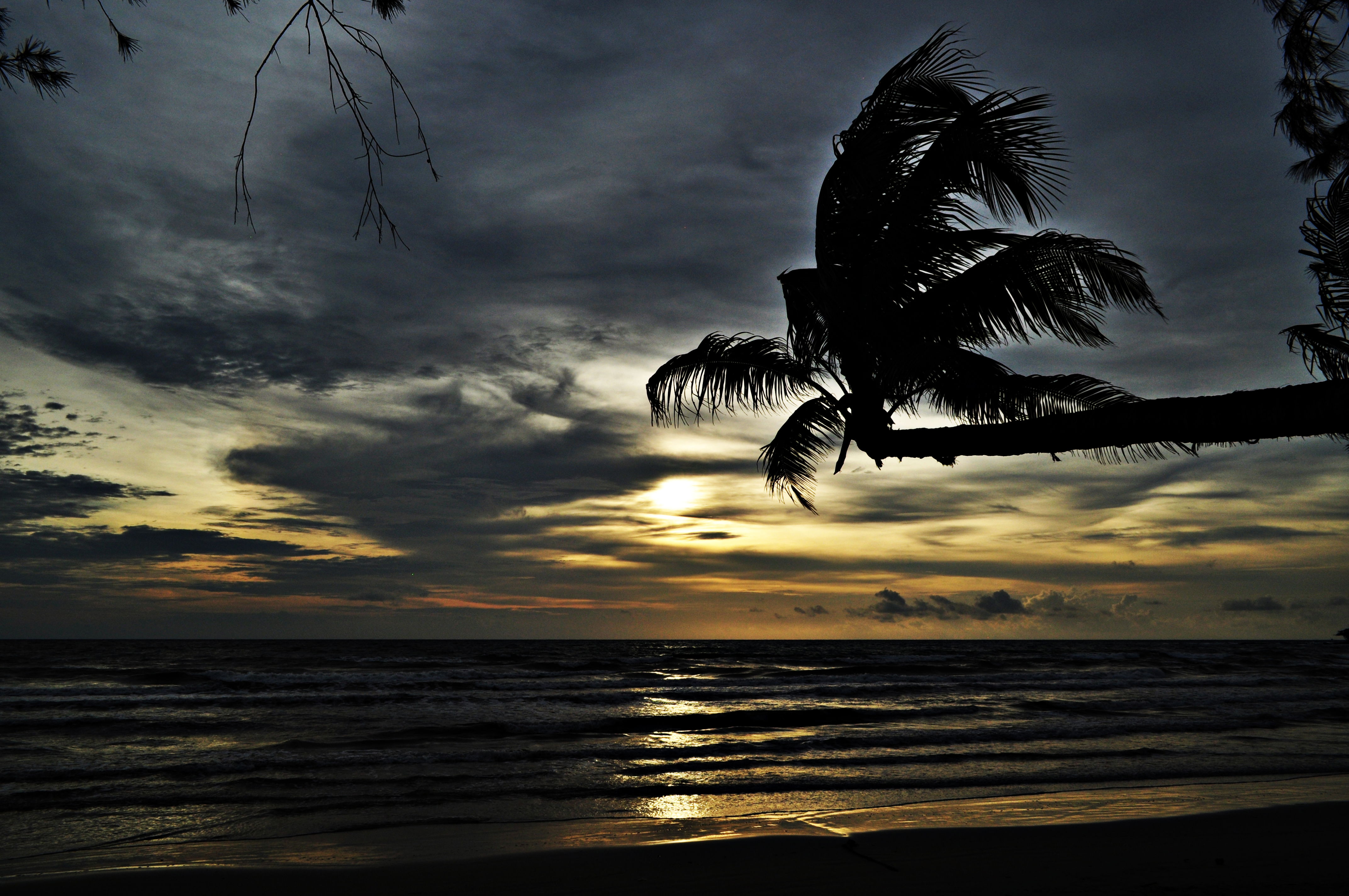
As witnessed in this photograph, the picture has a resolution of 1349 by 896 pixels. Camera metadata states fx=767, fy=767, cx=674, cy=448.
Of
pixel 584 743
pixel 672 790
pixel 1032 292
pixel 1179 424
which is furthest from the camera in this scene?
pixel 584 743

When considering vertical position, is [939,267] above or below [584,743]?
above

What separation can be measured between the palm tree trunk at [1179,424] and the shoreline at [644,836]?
3917 mm

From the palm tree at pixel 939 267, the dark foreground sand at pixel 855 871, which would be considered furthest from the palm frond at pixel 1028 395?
the dark foreground sand at pixel 855 871

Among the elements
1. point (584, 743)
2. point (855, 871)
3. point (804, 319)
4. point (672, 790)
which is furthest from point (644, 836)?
point (584, 743)

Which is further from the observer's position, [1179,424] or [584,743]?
[584,743]

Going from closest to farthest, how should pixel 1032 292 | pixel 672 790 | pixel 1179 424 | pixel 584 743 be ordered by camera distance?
1. pixel 1179 424
2. pixel 1032 292
3. pixel 672 790
4. pixel 584 743

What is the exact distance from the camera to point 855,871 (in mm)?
5223

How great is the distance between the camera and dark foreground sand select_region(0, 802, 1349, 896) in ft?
16.2

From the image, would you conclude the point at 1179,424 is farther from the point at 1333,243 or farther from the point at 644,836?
the point at 644,836

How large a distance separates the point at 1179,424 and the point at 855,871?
411cm

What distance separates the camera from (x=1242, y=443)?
2.45 metres

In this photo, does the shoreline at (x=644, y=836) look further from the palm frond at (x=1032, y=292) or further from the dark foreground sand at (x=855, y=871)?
the palm frond at (x=1032, y=292)

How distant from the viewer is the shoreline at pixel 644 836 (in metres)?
5.52

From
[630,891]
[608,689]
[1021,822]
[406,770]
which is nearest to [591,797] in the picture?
[406,770]
